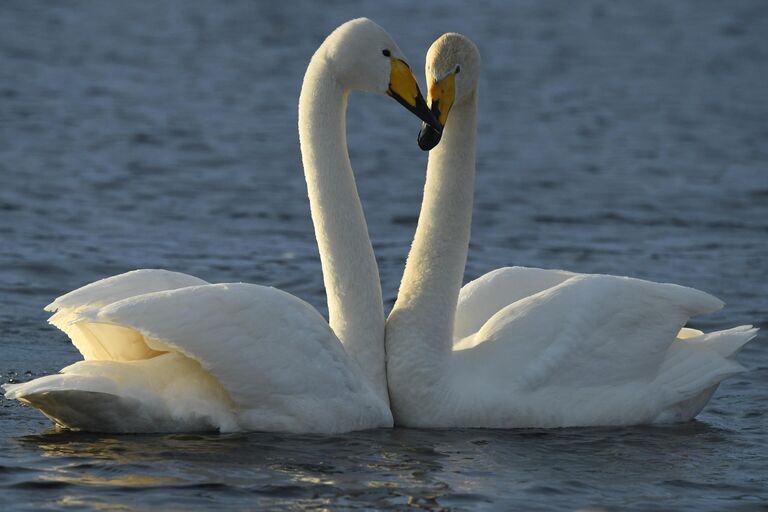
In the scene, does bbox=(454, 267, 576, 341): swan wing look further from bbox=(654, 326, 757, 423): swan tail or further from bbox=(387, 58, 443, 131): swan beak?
bbox=(387, 58, 443, 131): swan beak

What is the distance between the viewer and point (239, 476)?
843 centimetres

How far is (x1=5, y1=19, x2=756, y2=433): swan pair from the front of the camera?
891cm

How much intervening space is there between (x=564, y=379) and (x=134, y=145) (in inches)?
457

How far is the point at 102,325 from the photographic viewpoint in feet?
30.5

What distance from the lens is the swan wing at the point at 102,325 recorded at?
30.5 ft

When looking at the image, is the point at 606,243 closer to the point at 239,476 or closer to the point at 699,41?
the point at 239,476

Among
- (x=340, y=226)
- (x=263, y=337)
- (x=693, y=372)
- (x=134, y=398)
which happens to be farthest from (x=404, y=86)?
(x=693, y=372)

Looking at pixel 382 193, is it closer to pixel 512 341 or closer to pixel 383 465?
pixel 512 341

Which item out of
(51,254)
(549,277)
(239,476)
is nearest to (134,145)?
(51,254)

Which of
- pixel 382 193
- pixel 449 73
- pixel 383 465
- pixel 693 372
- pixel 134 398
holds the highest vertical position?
pixel 382 193

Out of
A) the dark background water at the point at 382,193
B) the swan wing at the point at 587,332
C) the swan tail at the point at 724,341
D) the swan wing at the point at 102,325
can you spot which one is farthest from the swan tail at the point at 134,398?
the swan tail at the point at 724,341

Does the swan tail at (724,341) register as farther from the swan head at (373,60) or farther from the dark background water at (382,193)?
the swan head at (373,60)

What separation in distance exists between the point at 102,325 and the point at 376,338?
5.29 ft

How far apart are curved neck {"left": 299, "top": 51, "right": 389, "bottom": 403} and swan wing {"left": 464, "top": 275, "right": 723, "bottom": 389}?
622 mm
